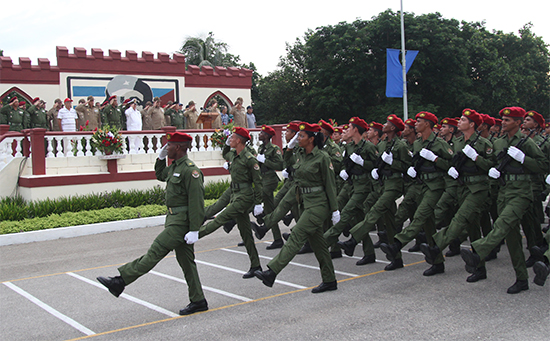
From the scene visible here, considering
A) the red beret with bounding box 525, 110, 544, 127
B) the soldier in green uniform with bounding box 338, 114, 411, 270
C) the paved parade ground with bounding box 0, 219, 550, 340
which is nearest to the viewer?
the paved parade ground with bounding box 0, 219, 550, 340

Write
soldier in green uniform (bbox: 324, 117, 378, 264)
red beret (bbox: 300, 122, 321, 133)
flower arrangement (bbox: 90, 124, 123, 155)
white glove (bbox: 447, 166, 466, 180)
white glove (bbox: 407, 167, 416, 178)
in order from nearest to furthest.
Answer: red beret (bbox: 300, 122, 321, 133)
white glove (bbox: 447, 166, 466, 180)
white glove (bbox: 407, 167, 416, 178)
soldier in green uniform (bbox: 324, 117, 378, 264)
flower arrangement (bbox: 90, 124, 123, 155)

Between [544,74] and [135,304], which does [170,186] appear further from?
[544,74]

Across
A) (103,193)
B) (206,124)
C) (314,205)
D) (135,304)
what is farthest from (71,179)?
(314,205)

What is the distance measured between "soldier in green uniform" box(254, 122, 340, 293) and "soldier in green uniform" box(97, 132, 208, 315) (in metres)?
1.23

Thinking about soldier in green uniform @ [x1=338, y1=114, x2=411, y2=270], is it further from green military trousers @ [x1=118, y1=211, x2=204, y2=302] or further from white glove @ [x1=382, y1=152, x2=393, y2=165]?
green military trousers @ [x1=118, y1=211, x2=204, y2=302]

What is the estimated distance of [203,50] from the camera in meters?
34.3

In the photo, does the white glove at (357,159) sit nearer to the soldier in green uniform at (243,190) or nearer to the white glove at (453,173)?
the white glove at (453,173)

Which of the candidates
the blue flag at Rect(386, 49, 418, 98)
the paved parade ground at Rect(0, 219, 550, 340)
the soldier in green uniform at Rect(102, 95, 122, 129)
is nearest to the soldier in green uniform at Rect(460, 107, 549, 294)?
the paved parade ground at Rect(0, 219, 550, 340)

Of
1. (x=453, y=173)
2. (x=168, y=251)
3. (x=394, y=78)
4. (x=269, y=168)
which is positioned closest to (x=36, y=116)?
(x=269, y=168)

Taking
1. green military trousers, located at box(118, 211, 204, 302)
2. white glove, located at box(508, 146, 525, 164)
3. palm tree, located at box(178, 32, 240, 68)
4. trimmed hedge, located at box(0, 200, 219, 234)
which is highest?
palm tree, located at box(178, 32, 240, 68)

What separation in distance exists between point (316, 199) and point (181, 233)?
1719mm

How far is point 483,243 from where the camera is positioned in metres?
6.21

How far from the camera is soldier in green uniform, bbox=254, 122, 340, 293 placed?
6301 mm

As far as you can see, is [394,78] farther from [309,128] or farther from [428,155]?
[309,128]
